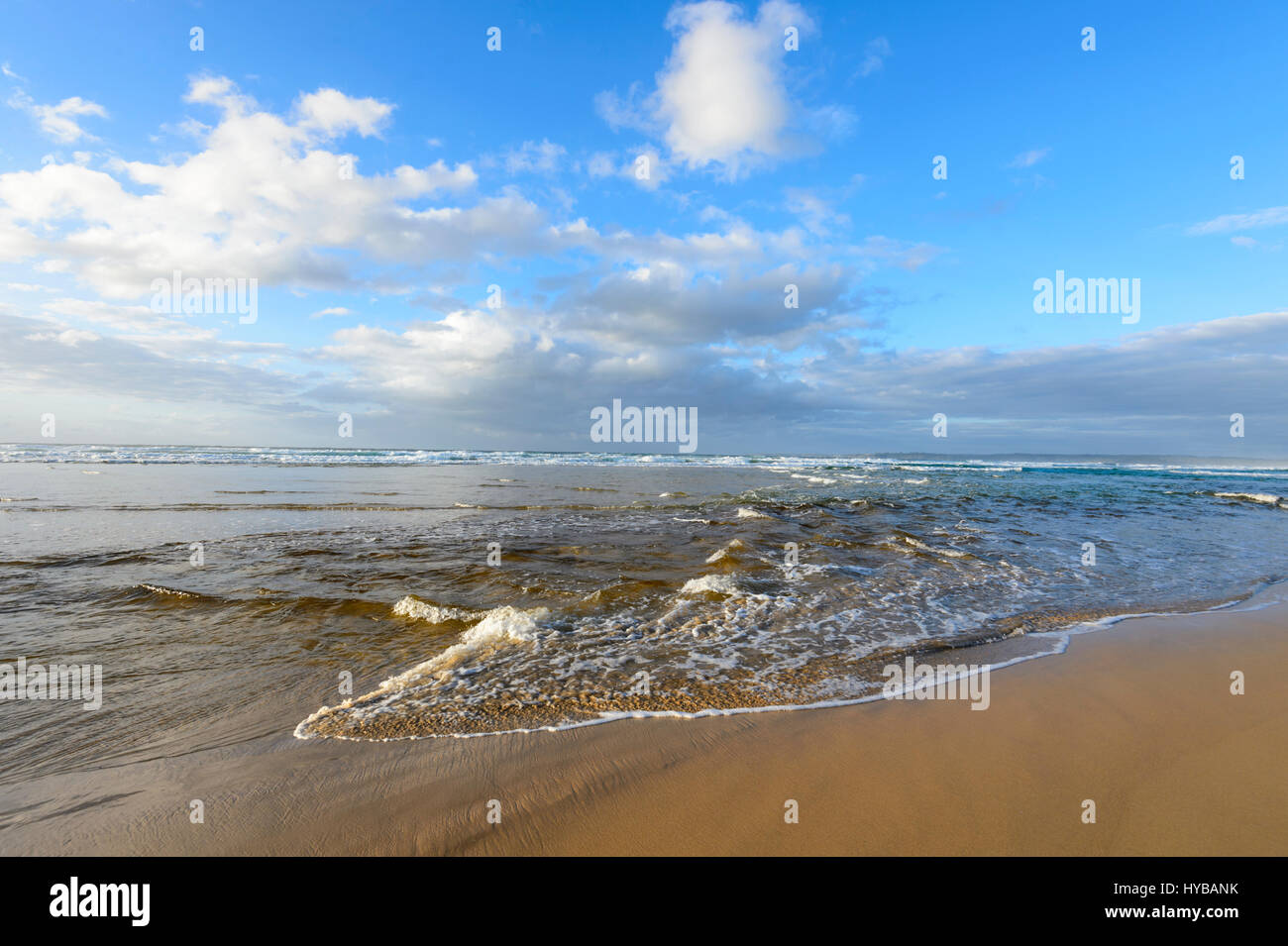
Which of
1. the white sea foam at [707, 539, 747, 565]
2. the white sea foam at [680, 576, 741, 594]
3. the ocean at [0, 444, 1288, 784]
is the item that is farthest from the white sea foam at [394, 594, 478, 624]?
the white sea foam at [707, 539, 747, 565]

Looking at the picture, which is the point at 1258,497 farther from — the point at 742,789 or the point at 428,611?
the point at 428,611

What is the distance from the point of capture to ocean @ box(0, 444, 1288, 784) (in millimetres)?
4207

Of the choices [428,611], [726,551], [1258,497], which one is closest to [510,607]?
[428,611]

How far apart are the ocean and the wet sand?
0.37m

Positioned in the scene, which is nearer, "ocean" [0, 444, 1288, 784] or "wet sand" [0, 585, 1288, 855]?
"wet sand" [0, 585, 1288, 855]

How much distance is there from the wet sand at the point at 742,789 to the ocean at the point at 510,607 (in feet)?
1.20

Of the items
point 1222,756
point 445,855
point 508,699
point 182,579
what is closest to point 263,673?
point 508,699

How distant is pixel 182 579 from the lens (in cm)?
802

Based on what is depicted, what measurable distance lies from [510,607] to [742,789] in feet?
13.8

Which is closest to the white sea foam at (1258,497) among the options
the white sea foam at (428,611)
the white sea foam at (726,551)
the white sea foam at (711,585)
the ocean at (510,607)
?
the ocean at (510,607)

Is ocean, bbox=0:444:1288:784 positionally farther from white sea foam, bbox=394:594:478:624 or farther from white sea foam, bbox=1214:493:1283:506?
white sea foam, bbox=1214:493:1283:506

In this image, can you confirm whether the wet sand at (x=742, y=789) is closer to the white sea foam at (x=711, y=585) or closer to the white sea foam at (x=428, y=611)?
the white sea foam at (x=428, y=611)

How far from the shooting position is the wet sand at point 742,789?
2.67 meters

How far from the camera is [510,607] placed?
662 centimetres
